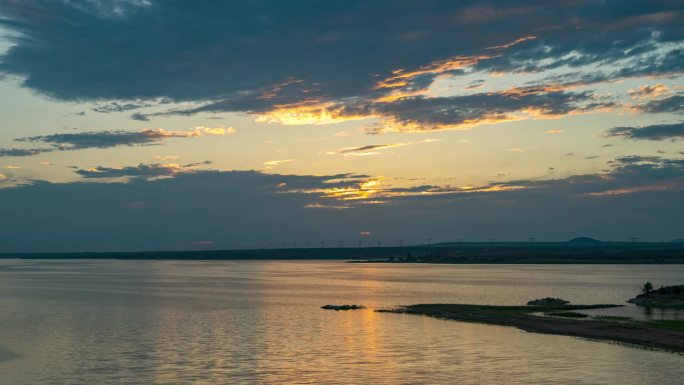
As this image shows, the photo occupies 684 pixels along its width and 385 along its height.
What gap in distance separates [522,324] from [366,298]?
4564 cm

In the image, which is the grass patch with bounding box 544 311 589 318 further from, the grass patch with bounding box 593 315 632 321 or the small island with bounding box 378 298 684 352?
the grass patch with bounding box 593 315 632 321

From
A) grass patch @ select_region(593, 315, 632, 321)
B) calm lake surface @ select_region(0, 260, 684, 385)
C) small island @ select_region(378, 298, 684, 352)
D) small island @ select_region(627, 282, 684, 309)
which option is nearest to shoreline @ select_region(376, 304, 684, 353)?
small island @ select_region(378, 298, 684, 352)

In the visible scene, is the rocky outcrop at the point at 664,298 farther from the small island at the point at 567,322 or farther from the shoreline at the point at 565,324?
the small island at the point at 567,322

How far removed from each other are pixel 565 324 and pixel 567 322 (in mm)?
1310

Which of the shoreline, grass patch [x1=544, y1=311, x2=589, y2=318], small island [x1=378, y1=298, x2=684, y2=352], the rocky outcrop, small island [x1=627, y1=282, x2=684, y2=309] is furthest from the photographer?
the rocky outcrop

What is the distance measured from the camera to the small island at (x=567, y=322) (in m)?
57.7

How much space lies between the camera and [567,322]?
225ft

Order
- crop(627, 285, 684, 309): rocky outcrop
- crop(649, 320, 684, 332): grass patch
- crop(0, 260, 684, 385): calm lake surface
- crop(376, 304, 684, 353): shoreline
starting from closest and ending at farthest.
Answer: crop(0, 260, 684, 385): calm lake surface < crop(376, 304, 684, 353): shoreline < crop(649, 320, 684, 332): grass patch < crop(627, 285, 684, 309): rocky outcrop

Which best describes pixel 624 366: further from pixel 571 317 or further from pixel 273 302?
pixel 273 302

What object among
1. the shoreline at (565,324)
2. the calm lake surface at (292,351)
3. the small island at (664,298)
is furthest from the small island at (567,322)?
the small island at (664,298)

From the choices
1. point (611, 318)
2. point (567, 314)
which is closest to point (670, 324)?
point (611, 318)

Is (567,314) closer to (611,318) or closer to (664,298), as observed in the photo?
(611,318)

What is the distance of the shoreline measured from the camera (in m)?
57.0

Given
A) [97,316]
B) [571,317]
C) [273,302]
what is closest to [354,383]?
[571,317]
